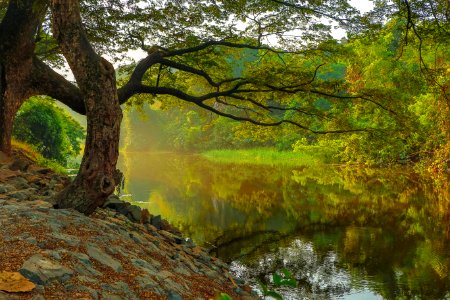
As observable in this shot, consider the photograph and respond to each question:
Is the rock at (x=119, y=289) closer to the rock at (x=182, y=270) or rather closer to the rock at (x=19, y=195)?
the rock at (x=182, y=270)

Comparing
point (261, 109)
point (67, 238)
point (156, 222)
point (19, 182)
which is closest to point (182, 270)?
point (67, 238)

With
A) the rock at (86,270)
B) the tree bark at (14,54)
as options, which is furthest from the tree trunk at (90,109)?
the tree bark at (14,54)

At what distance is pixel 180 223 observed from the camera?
45.2 feet

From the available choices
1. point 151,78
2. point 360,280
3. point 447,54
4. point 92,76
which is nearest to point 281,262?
point 360,280

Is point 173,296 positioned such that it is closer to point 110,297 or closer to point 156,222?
point 110,297

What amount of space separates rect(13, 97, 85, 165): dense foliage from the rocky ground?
10595mm

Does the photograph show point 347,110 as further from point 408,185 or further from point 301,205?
point 408,185

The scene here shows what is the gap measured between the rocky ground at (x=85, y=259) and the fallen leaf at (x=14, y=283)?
41 mm

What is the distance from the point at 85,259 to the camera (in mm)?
4555

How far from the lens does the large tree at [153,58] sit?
6211 millimetres

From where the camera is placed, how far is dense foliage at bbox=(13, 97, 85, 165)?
17.7 metres

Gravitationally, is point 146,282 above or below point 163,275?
above

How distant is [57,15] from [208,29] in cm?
670

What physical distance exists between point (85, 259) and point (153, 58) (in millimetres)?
7132
